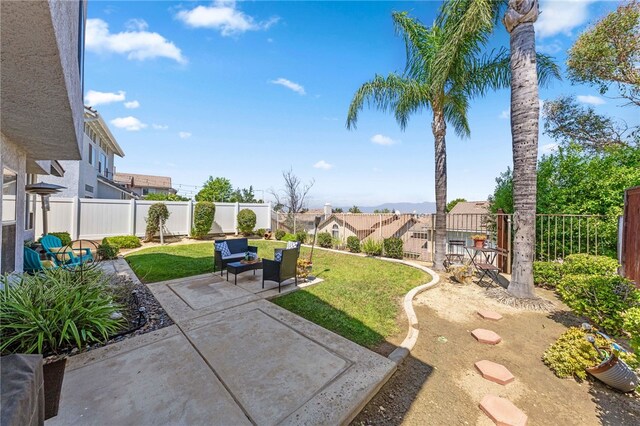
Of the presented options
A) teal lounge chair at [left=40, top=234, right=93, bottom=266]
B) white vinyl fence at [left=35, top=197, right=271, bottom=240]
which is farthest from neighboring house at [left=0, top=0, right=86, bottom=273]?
white vinyl fence at [left=35, top=197, right=271, bottom=240]

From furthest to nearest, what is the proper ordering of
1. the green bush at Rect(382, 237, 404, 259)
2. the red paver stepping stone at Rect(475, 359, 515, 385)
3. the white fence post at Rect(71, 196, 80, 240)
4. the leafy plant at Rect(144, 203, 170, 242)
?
the leafy plant at Rect(144, 203, 170, 242)
the white fence post at Rect(71, 196, 80, 240)
the green bush at Rect(382, 237, 404, 259)
the red paver stepping stone at Rect(475, 359, 515, 385)

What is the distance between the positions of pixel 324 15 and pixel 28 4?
29.9 feet

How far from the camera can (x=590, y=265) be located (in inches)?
207

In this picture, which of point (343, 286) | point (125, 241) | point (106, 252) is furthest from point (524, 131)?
point (125, 241)

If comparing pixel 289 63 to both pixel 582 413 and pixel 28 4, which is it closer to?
pixel 28 4

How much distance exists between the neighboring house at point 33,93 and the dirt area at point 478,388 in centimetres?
409

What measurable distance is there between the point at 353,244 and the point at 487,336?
8.01 m

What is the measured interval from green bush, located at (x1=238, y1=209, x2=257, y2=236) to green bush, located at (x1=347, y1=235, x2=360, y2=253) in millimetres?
7188

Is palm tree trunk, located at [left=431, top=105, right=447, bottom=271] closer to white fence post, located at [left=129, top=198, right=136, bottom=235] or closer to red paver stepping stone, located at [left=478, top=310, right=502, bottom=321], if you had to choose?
red paver stepping stone, located at [left=478, top=310, right=502, bottom=321]

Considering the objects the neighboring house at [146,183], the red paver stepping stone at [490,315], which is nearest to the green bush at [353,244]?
the red paver stepping stone at [490,315]

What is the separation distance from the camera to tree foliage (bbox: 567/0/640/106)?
895cm

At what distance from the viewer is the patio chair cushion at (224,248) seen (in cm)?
728

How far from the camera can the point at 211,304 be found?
478 cm

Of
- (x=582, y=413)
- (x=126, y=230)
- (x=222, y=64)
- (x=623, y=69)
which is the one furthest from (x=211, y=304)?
(x=623, y=69)
